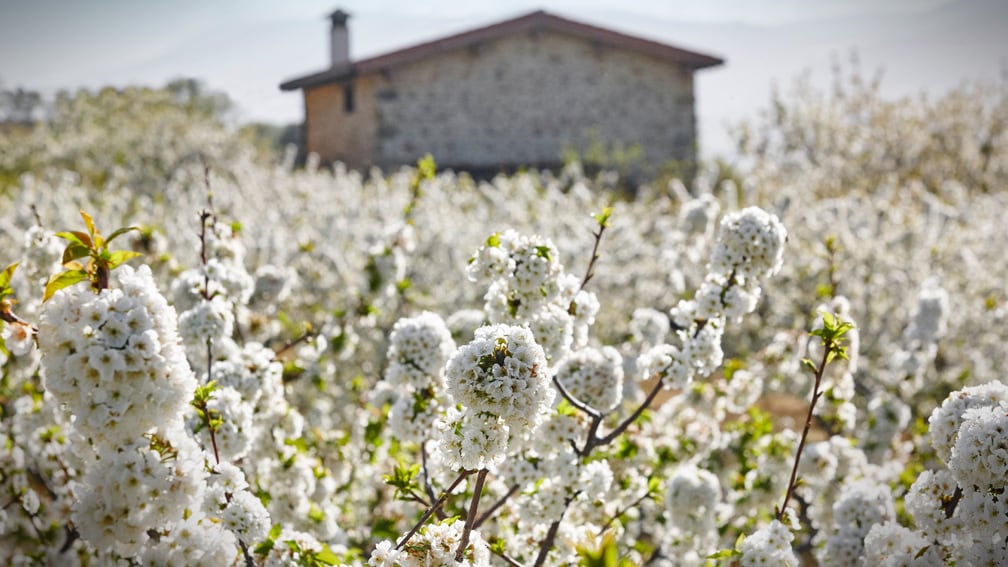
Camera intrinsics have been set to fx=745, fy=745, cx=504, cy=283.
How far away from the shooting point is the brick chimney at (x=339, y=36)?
17.8 m

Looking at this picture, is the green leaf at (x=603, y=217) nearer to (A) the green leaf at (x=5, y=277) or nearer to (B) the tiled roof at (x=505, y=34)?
(A) the green leaf at (x=5, y=277)

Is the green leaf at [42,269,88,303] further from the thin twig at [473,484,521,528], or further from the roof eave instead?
the roof eave

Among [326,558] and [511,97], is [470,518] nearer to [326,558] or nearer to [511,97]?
[326,558]

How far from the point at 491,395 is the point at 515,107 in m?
15.1

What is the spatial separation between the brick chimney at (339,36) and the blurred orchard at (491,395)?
1062cm

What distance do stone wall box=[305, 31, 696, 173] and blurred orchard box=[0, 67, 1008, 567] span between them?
25.1 feet

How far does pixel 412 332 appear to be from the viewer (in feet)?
8.43

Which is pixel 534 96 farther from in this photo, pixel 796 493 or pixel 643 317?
pixel 796 493

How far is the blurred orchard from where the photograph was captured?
1604mm

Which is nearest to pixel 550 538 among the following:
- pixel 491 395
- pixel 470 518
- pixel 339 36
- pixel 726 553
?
pixel 726 553

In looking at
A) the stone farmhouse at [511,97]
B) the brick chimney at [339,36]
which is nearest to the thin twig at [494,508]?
the stone farmhouse at [511,97]

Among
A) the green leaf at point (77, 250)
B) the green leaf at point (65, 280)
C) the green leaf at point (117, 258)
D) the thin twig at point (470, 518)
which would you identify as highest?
the green leaf at point (77, 250)

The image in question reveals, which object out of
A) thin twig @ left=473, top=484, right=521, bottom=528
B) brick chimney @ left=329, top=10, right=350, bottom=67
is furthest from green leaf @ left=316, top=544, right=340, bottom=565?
brick chimney @ left=329, top=10, right=350, bottom=67

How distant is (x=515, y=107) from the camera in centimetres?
1609
